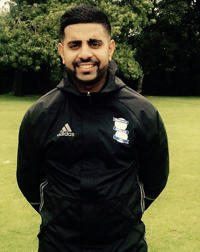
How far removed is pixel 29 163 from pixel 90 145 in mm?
509

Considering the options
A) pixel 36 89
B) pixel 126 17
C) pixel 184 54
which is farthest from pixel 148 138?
pixel 184 54

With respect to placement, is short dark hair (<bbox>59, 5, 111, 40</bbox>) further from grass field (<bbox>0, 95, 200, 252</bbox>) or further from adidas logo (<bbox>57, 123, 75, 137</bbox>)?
grass field (<bbox>0, 95, 200, 252</bbox>)

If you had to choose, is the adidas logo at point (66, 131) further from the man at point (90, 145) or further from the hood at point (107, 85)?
the hood at point (107, 85)

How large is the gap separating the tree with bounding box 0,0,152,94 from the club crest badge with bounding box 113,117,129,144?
20935 mm

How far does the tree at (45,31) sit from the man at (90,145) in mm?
20803

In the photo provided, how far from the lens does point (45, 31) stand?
24.0 m

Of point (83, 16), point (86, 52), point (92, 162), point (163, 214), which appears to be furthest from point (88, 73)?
point (163, 214)

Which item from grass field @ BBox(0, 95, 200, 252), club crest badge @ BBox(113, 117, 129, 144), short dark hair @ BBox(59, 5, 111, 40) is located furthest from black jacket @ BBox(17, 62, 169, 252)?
grass field @ BBox(0, 95, 200, 252)

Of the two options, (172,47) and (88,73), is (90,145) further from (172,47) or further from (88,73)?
(172,47)

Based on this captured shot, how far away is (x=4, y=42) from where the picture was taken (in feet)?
80.5

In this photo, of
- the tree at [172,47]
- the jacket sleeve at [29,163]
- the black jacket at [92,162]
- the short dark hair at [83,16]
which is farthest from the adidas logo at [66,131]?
the tree at [172,47]

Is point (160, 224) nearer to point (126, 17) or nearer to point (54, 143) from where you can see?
point (54, 143)

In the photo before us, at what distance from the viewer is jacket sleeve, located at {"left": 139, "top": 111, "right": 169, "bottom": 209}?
2.29m

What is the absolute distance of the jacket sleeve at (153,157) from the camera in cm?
229
